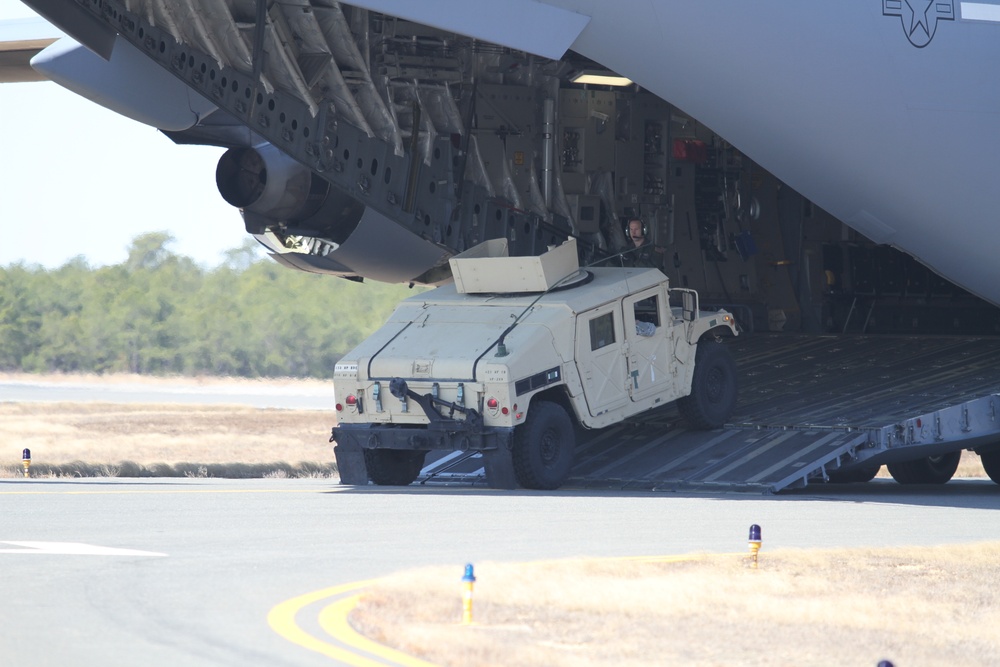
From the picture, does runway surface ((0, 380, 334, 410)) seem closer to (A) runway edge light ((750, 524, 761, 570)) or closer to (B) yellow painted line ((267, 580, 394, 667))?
(A) runway edge light ((750, 524, 761, 570))

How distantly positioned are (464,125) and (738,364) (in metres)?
5.00

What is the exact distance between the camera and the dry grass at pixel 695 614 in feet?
21.5

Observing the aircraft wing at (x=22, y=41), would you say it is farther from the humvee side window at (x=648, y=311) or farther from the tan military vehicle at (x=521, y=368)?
the humvee side window at (x=648, y=311)

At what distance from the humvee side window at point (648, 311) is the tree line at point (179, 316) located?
54614 mm

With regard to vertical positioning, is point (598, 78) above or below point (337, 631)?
above

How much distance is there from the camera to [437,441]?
49.6 feet

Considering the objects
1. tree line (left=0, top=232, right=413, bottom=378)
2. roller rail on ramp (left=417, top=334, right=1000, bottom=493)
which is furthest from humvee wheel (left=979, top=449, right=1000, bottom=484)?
tree line (left=0, top=232, right=413, bottom=378)

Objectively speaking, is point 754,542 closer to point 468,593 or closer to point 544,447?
point 468,593

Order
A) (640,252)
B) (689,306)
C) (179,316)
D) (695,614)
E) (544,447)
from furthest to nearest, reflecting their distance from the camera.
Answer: (179,316)
(640,252)
(689,306)
(544,447)
(695,614)

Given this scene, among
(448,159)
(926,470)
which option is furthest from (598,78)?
(926,470)

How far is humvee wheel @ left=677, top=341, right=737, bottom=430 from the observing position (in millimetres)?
17391

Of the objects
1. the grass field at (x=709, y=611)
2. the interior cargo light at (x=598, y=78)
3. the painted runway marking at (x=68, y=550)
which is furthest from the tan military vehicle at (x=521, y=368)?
the painted runway marking at (x=68, y=550)

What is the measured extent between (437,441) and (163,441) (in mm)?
13590

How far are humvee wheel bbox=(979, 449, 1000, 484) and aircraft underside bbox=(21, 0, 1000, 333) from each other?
3922 millimetres
